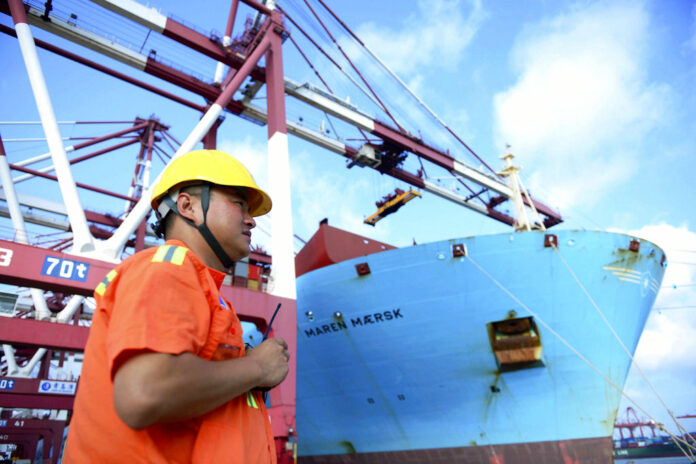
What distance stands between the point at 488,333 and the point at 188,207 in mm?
9447

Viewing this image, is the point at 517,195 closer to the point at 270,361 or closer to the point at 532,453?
the point at 532,453

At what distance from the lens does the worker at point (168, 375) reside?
3.51ft

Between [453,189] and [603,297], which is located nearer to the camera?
[603,297]

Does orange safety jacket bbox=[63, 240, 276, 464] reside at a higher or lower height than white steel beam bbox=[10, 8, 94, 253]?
lower

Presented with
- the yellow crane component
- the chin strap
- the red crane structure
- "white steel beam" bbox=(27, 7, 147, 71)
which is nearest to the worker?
the chin strap

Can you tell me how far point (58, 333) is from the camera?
11359 millimetres

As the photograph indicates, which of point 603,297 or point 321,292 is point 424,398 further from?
point 603,297

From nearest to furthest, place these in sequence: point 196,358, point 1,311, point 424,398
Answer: point 196,358
point 424,398
point 1,311

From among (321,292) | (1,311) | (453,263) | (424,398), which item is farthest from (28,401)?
(453,263)

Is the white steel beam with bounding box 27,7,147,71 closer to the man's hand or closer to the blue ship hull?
the blue ship hull

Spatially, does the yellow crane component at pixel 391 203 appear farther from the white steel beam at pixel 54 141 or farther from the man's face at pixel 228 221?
the man's face at pixel 228 221

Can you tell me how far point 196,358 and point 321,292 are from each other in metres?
10.4

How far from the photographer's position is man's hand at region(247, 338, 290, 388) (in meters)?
1.36

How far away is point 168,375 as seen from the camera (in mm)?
1074
